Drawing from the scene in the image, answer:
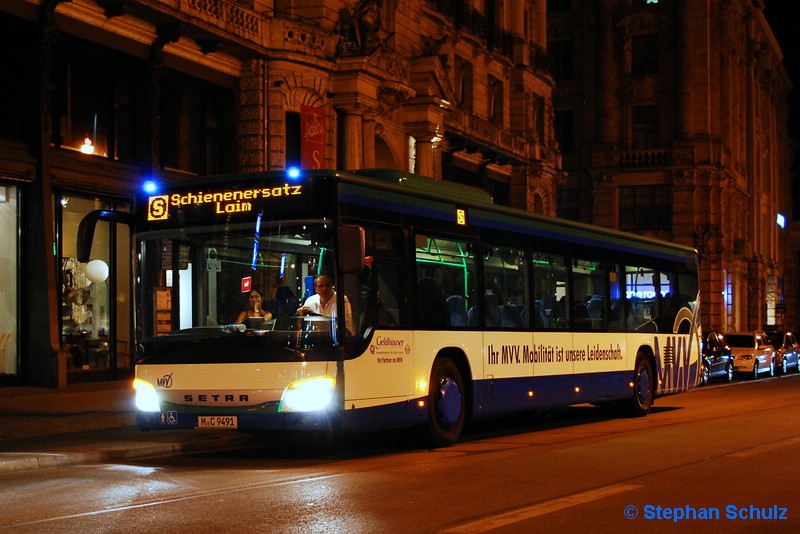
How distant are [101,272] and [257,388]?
12.4 m

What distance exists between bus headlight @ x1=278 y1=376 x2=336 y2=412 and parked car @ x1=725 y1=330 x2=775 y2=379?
27.9m

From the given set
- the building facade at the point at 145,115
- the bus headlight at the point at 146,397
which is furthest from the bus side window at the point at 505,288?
the building facade at the point at 145,115

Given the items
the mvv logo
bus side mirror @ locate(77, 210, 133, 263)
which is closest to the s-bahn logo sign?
bus side mirror @ locate(77, 210, 133, 263)

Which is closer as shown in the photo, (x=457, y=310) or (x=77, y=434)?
(x=457, y=310)

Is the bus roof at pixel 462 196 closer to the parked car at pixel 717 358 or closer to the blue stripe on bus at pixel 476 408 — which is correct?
the blue stripe on bus at pixel 476 408

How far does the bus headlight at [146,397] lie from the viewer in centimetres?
1321

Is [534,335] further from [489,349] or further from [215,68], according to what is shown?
[215,68]

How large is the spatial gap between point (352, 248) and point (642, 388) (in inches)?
386

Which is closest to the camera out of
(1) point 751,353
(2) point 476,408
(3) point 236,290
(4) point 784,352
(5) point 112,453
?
(3) point 236,290

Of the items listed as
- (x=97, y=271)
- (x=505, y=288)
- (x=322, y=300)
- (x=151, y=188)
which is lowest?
(x=322, y=300)

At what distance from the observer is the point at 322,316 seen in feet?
41.4

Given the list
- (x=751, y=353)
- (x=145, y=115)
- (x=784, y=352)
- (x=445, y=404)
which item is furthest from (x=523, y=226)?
(x=784, y=352)

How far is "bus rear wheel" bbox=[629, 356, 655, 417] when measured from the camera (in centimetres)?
2023

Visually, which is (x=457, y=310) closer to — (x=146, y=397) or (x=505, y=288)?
(x=505, y=288)
